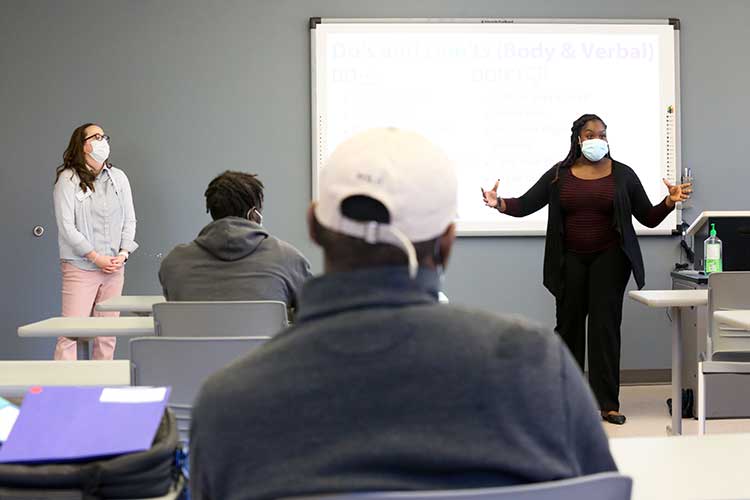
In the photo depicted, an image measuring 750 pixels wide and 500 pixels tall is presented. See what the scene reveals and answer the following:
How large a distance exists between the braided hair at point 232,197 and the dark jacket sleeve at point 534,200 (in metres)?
2.13

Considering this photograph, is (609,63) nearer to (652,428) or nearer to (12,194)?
(652,428)

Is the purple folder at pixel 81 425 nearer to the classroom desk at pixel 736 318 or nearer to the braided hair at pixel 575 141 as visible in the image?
the classroom desk at pixel 736 318

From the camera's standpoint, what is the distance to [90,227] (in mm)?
5293

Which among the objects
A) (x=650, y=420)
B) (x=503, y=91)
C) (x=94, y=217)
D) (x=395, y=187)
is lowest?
(x=650, y=420)

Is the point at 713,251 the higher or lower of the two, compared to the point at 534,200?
lower

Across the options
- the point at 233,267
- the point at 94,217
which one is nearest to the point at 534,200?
the point at 233,267

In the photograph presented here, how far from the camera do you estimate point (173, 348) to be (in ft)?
7.70

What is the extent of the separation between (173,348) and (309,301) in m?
1.40

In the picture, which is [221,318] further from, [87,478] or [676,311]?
[676,311]

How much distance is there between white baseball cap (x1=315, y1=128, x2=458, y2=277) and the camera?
40.6 inches

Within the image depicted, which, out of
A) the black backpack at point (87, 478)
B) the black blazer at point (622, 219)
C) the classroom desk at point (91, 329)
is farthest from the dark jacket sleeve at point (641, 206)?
the black backpack at point (87, 478)

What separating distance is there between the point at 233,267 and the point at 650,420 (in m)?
2.80

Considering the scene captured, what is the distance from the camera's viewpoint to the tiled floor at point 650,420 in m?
4.59

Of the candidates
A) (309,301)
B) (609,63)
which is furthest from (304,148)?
(309,301)
